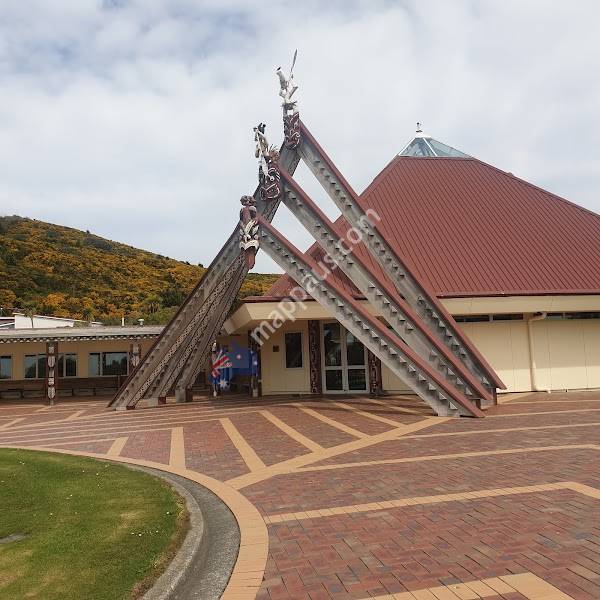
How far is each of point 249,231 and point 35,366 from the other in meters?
18.4

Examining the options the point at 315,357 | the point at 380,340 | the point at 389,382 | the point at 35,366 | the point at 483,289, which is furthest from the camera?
the point at 35,366

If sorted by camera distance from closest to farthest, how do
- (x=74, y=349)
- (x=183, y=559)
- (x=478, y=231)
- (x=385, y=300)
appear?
(x=183, y=559) → (x=385, y=300) → (x=478, y=231) → (x=74, y=349)

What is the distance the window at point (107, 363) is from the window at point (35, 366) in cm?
235

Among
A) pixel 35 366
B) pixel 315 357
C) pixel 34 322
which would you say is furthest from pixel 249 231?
pixel 34 322

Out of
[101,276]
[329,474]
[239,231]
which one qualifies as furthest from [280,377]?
[101,276]

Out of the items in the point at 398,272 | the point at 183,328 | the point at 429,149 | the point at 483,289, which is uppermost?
the point at 429,149

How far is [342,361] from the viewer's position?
799 inches

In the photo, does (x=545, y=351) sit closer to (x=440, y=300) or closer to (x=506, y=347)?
(x=506, y=347)

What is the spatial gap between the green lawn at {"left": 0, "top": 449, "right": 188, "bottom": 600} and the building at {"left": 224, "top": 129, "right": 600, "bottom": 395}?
10598 mm

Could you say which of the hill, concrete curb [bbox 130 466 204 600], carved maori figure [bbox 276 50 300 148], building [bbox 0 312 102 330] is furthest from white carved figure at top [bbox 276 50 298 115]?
the hill

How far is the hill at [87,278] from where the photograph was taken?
55594mm

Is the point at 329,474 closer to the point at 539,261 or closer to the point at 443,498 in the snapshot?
the point at 443,498

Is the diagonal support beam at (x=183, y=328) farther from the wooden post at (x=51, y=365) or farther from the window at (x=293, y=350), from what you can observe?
the wooden post at (x=51, y=365)

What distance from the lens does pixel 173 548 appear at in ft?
16.4
